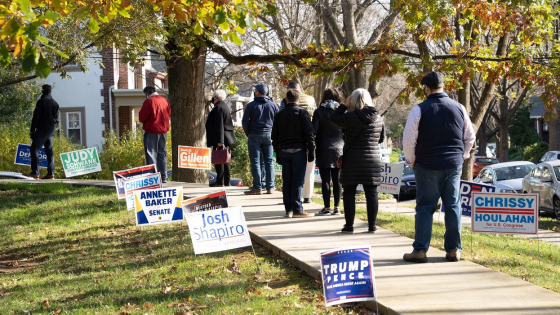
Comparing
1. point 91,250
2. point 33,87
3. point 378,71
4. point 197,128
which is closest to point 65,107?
point 33,87

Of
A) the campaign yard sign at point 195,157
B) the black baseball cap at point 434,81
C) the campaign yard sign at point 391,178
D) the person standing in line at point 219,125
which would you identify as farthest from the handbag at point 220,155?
the black baseball cap at point 434,81

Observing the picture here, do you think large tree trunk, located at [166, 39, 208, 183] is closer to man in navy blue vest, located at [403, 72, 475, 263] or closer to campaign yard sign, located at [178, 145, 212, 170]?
campaign yard sign, located at [178, 145, 212, 170]

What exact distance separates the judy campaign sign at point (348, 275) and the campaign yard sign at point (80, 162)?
929 centimetres

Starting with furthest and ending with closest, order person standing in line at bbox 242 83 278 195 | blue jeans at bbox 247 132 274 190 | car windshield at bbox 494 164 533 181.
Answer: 1. car windshield at bbox 494 164 533 181
2. blue jeans at bbox 247 132 274 190
3. person standing in line at bbox 242 83 278 195

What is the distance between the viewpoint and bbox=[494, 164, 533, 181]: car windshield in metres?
24.4

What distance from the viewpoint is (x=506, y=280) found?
21.4ft

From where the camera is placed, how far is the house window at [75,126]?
3325cm

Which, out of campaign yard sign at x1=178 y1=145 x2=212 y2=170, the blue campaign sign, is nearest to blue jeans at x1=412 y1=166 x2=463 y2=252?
campaign yard sign at x1=178 y1=145 x2=212 y2=170

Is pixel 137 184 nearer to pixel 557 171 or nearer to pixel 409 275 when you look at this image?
pixel 409 275

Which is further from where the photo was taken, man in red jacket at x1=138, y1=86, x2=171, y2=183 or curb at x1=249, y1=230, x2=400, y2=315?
man in red jacket at x1=138, y1=86, x2=171, y2=183

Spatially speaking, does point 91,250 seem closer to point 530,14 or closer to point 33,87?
point 530,14

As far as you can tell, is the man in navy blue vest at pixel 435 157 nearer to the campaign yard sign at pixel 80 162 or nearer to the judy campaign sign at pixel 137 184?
the judy campaign sign at pixel 137 184

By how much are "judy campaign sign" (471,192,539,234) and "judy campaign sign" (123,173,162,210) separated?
457 centimetres

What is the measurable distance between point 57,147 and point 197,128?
1082 centimetres
